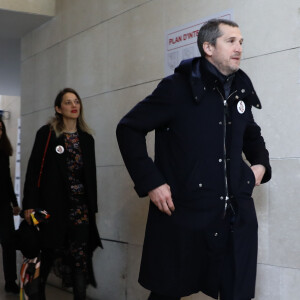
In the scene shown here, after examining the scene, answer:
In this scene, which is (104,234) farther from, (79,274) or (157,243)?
(157,243)

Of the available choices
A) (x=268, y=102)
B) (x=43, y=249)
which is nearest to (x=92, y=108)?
(x=43, y=249)

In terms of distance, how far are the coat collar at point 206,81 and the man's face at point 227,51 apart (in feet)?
0.17

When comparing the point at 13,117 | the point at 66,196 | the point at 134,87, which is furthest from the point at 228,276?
the point at 13,117

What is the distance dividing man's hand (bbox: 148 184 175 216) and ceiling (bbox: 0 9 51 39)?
13.5 feet

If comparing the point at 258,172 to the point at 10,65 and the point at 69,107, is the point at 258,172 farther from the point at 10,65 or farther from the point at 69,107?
the point at 10,65

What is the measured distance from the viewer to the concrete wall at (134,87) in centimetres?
330

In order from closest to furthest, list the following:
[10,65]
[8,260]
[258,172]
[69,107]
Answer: [258,172], [69,107], [8,260], [10,65]

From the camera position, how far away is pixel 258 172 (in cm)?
270

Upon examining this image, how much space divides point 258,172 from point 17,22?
14.5 ft

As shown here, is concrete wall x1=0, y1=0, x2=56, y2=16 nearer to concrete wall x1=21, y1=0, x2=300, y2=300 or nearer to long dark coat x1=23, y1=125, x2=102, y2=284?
concrete wall x1=21, y1=0, x2=300, y2=300

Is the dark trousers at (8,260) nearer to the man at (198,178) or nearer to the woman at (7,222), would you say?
the woman at (7,222)

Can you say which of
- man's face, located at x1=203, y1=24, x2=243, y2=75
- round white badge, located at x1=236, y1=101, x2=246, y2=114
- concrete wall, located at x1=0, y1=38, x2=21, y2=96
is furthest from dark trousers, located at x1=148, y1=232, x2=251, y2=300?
concrete wall, located at x1=0, y1=38, x2=21, y2=96

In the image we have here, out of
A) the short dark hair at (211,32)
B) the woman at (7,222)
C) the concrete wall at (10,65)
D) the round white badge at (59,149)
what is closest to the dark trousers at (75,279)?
the round white badge at (59,149)

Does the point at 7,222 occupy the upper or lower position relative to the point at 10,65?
lower
